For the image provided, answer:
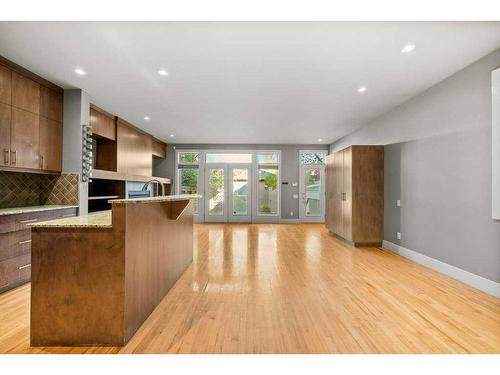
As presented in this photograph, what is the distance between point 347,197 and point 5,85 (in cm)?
608

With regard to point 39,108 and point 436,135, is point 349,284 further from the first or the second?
point 39,108

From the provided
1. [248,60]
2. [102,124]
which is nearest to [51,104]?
[102,124]

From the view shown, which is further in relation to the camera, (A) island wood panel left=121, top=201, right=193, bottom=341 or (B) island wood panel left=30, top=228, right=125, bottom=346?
(A) island wood panel left=121, top=201, right=193, bottom=341

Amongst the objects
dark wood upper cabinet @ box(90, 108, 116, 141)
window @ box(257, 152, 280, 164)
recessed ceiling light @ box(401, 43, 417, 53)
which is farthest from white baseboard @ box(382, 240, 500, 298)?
dark wood upper cabinet @ box(90, 108, 116, 141)

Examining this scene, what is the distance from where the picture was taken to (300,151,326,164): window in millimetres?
9906

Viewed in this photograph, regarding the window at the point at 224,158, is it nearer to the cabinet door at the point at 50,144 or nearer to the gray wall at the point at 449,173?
the gray wall at the point at 449,173

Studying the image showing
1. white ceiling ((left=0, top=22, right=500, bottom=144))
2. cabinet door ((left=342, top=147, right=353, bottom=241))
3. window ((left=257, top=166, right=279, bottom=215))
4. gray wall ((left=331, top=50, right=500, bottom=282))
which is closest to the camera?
white ceiling ((left=0, top=22, right=500, bottom=144))

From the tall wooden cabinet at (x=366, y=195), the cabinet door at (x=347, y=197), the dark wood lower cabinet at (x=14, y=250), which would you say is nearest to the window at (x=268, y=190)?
the cabinet door at (x=347, y=197)

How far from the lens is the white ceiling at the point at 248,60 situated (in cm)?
281

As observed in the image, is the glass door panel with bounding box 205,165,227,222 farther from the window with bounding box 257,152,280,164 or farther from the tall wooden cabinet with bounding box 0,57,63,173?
the tall wooden cabinet with bounding box 0,57,63,173

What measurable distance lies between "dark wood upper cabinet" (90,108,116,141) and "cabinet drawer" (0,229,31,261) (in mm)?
2567

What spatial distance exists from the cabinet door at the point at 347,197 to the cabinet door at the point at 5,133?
5.77 meters

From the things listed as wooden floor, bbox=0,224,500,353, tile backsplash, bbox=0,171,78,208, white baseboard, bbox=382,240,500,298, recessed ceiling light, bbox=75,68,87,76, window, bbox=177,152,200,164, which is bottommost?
wooden floor, bbox=0,224,500,353
